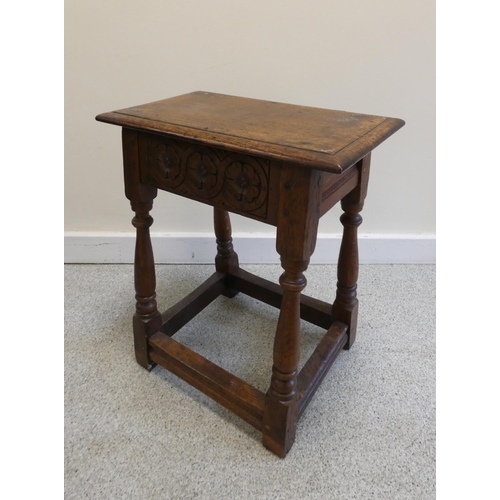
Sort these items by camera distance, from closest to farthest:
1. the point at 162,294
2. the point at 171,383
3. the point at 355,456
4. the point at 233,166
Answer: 1. the point at 233,166
2. the point at 355,456
3. the point at 171,383
4. the point at 162,294

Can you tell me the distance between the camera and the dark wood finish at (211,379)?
99 cm

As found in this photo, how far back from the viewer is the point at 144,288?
3.71 ft

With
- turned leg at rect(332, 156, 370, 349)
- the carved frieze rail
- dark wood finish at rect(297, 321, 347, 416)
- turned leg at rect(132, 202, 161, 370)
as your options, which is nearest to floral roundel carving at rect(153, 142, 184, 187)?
the carved frieze rail

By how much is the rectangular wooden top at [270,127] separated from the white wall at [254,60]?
14.6 inches

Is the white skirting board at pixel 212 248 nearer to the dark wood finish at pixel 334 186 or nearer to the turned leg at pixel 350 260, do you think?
the turned leg at pixel 350 260

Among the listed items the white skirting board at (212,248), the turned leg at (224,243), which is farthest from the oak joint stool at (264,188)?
the white skirting board at (212,248)

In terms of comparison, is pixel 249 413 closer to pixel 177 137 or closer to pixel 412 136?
pixel 177 137

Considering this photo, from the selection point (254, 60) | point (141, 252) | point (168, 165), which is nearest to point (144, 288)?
point (141, 252)

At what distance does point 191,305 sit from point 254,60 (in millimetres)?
778

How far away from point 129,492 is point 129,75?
1168 millimetres

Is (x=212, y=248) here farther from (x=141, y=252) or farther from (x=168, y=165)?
(x=168, y=165)

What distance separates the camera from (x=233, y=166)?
2.76ft

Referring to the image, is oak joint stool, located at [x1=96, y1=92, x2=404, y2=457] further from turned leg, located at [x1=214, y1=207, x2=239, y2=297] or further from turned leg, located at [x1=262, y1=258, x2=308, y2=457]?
turned leg, located at [x1=214, y1=207, x2=239, y2=297]

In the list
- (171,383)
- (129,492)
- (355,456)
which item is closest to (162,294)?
(171,383)
